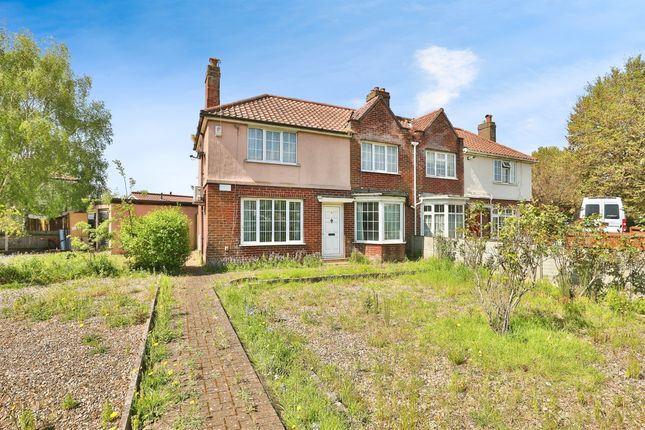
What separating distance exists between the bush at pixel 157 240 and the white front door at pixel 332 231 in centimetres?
606

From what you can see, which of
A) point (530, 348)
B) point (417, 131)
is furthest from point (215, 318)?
point (417, 131)

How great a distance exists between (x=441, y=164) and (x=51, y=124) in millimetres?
25396

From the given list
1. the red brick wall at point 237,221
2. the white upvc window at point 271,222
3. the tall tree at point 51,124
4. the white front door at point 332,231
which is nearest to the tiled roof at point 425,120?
the white front door at point 332,231

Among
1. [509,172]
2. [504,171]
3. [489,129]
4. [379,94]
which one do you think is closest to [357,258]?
[379,94]

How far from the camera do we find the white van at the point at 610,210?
61.6ft

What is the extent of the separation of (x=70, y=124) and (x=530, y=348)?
107ft

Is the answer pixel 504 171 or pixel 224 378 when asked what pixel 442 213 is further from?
pixel 224 378

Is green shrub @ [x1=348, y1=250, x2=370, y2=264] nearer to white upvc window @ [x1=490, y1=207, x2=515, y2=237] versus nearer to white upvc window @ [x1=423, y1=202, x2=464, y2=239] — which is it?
white upvc window @ [x1=423, y1=202, x2=464, y2=239]

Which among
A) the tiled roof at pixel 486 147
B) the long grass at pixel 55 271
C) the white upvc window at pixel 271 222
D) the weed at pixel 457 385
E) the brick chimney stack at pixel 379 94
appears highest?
the brick chimney stack at pixel 379 94

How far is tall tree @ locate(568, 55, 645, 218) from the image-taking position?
21.5 metres

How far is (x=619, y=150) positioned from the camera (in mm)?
23328

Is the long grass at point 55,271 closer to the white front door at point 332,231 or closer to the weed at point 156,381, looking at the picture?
the weed at point 156,381

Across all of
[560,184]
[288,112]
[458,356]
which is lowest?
[458,356]

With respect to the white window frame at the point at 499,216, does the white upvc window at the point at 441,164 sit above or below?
above
